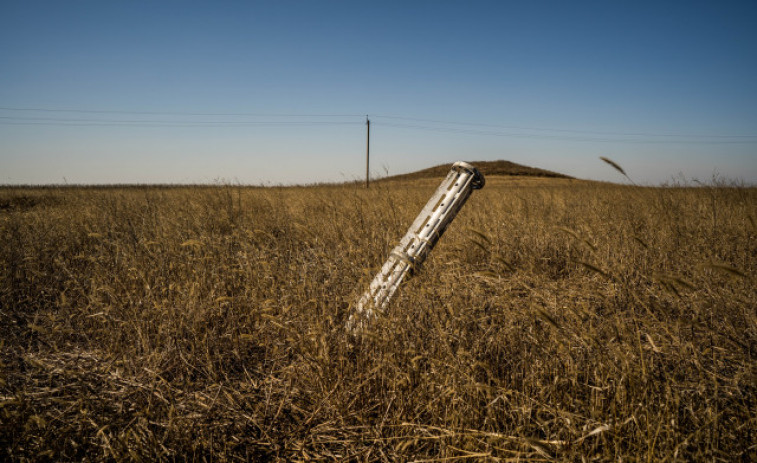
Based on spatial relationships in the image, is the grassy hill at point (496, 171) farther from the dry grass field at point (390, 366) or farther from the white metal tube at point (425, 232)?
the white metal tube at point (425, 232)

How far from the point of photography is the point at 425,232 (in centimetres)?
173

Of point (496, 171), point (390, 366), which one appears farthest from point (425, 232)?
point (496, 171)

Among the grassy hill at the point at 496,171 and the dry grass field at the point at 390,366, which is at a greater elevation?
the grassy hill at the point at 496,171

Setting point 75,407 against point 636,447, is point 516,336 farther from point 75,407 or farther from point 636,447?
point 75,407

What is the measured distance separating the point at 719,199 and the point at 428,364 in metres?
5.93

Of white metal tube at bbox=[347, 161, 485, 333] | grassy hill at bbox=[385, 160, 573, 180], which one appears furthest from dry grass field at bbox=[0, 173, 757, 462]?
grassy hill at bbox=[385, 160, 573, 180]

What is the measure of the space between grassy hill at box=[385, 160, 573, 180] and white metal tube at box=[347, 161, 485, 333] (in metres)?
27.2

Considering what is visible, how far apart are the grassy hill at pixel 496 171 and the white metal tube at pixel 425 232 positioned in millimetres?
27173

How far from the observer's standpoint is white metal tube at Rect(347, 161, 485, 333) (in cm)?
168

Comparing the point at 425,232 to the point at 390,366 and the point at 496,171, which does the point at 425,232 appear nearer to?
the point at 390,366

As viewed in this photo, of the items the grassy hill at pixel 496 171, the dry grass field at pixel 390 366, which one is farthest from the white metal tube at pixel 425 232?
the grassy hill at pixel 496 171

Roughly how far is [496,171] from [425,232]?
102 ft

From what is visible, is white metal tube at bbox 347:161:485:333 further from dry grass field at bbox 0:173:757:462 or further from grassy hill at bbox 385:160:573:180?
grassy hill at bbox 385:160:573:180

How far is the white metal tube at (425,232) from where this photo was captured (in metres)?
1.68
